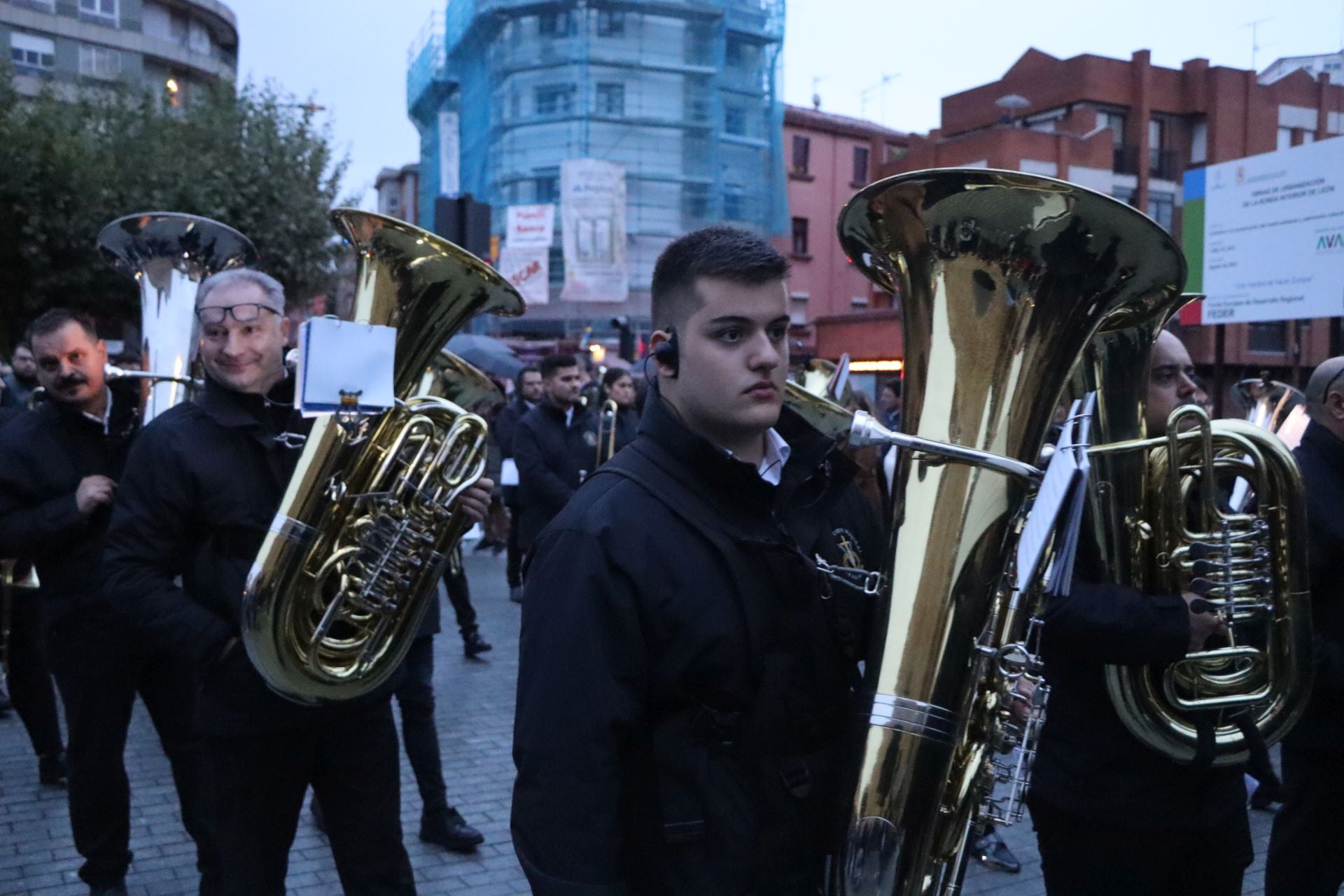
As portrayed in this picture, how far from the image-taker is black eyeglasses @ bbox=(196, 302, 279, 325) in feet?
10.0

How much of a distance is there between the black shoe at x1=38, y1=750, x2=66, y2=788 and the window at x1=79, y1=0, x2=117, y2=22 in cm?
4271

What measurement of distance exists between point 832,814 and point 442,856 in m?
2.93

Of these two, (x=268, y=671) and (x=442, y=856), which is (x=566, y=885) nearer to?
(x=268, y=671)

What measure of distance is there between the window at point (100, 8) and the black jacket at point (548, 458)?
4098cm

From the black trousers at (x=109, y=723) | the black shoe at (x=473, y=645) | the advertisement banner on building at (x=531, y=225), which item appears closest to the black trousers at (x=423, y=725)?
the black trousers at (x=109, y=723)

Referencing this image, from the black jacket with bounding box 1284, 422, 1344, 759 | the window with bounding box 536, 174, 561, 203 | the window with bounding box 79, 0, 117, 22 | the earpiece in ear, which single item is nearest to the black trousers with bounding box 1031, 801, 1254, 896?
the black jacket with bounding box 1284, 422, 1344, 759

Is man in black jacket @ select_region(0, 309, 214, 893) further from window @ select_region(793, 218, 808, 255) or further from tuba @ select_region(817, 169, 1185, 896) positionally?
window @ select_region(793, 218, 808, 255)

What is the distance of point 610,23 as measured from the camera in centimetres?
3669

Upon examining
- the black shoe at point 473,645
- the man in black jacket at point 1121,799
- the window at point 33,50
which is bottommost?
the black shoe at point 473,645

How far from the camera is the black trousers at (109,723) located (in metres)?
3.72

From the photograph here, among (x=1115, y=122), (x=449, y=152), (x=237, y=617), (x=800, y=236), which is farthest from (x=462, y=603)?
(x=449, y=152)

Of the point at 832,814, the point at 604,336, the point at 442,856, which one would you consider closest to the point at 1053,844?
the point at 832,814

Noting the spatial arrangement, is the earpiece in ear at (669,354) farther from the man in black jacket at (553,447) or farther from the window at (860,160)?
the window at (860,160)

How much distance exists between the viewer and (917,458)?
187 centimetres
